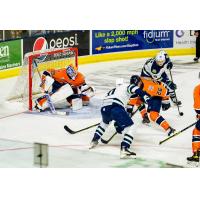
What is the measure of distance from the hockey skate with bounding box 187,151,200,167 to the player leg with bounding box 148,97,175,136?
0.92 metres

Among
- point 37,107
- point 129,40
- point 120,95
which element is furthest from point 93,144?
point 129,40

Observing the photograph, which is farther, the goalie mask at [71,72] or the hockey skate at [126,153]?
the goalie mask at [71,72]

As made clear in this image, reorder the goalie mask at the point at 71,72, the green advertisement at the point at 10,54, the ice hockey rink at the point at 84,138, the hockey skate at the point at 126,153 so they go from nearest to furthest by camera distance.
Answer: the ice hockey rink at the point at 84,138
the hockey skate at the point at 126,153
the goalie mask at the point at 71,72
the green advertisement at the point at 10,54

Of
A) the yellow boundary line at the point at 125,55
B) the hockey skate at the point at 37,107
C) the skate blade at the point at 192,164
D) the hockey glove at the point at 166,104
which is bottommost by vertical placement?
the skate blade at the point at 192,164

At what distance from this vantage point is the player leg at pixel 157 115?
7.17 meters

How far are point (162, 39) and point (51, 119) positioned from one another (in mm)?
5134

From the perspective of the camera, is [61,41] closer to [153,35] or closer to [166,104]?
[153,35]

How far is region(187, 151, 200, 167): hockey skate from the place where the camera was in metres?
6.20

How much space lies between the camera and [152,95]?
735 centimetres

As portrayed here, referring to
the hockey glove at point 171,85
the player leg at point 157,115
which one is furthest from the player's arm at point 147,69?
the player leg at point 157,115

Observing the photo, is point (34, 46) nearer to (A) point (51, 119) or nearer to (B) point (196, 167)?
(A) point (51, 119)

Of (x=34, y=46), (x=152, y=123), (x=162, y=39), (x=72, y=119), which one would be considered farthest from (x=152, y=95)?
(x=162, y=39)

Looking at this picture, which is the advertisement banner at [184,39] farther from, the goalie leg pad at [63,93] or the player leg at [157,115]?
the player leg at [157,115]

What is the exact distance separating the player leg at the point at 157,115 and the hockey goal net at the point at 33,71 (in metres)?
1.82
